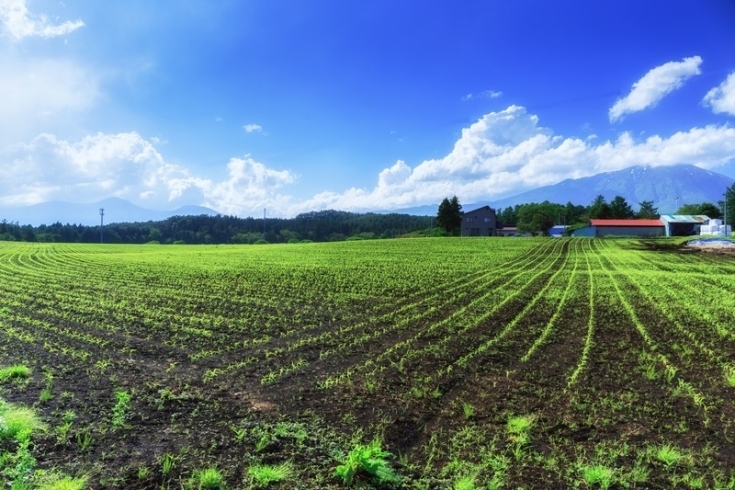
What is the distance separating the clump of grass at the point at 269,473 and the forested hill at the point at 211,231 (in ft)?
322

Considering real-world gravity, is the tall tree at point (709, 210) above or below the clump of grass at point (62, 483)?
above

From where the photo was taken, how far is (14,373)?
832 centimetres

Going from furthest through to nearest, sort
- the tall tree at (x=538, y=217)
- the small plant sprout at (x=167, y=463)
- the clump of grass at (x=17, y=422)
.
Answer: the tall tree at (x=538, y=217) → the clump of grass at (x=17, y=422) → the small plant sprout at (x=167, y=463)

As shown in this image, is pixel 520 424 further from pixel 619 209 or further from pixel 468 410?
A: pixel 619 209

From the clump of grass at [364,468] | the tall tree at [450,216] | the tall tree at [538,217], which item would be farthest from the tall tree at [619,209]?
the clump of grass at [364,468]

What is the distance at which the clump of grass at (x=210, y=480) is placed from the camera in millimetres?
4844

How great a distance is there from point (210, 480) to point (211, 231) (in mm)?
132116

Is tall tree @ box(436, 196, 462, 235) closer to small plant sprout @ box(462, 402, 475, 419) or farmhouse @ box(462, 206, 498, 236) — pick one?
farmhouse @ box(462, 206, 498, 236)

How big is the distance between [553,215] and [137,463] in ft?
392

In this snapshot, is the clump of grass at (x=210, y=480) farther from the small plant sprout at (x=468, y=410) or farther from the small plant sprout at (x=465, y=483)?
the small plant sprout at (x=468, y=410)

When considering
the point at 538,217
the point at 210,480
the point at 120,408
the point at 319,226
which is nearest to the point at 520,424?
the point at 210,480

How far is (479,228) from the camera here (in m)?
89.9

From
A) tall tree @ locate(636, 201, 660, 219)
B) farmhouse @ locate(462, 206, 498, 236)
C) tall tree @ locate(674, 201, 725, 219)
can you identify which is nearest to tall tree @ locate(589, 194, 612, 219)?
tall tree @ locate(636, 201, 660, 219)

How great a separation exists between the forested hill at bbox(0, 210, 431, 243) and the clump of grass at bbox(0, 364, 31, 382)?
9539 centimetres
